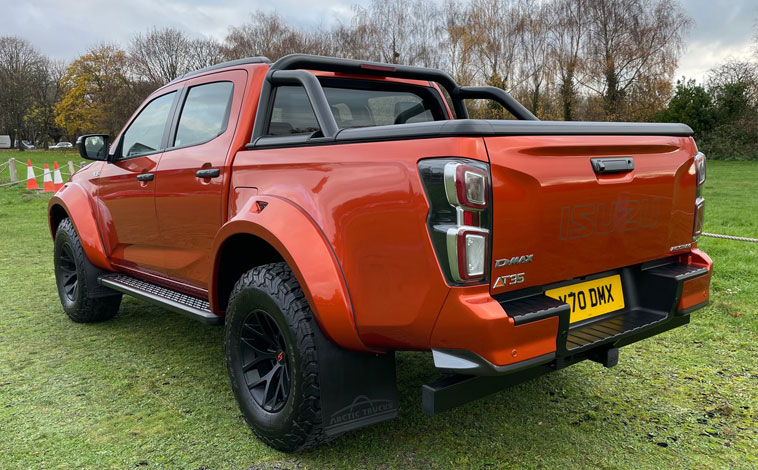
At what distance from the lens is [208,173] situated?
3.14 metres

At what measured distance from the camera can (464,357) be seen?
81.4 inches

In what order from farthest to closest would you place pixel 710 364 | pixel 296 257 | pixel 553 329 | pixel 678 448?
1. pixel 710 364
2. pixel 678 448
3. pixel 296 257
4. pixel 553 329

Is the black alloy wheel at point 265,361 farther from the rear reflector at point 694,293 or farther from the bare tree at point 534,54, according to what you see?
the bare tree at point 534,54

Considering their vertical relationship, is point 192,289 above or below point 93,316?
above

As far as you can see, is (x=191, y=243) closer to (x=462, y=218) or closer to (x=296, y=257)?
(x=296, y=257)

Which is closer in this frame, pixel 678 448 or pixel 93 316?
pixel 678 448

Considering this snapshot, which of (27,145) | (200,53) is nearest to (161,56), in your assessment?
(200,53)

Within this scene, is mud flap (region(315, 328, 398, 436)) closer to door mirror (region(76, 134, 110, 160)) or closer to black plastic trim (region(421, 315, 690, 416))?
black plastic trim (region(421, 315, 690, 416))

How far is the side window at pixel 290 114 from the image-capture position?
3180 mm

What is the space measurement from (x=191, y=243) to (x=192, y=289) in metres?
0.32

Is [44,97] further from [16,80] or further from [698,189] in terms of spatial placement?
[698,189]

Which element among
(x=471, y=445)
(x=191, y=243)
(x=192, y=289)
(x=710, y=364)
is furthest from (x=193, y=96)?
(x=710, y=364)

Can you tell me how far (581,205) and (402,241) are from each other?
0.73m

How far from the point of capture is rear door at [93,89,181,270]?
3.77 m
